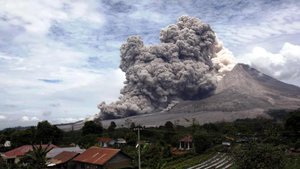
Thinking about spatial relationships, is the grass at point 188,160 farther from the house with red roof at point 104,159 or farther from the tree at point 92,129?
the tree at point 92,129

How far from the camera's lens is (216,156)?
68.5m

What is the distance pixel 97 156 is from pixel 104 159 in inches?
110

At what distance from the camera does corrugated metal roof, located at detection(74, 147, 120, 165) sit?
57.1 m

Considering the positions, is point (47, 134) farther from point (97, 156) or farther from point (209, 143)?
point (97, 156)

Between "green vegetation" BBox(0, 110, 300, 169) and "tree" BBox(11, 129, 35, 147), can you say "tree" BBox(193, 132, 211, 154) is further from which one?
"tree" BBox(11, 129, 35, 147)

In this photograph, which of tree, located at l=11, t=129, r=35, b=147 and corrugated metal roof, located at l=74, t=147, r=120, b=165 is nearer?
corrugated metal roof, located at l=74, t=147, r=120, b=165

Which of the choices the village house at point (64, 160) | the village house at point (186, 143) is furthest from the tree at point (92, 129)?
the village house at point (64, 160)

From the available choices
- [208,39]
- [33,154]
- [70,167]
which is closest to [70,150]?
[70,167]

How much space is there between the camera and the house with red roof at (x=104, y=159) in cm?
5681

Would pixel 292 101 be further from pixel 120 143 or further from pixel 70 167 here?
pixel 70 167

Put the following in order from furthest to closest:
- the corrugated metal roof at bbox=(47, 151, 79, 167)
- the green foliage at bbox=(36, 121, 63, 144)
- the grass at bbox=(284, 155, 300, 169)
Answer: the green foliage at bbox=(36, 121, 63, 144), the corrugated metal roof at bbox=(47, 151, 79, 167), the grass at bbox=(284, 155, 300, 169)

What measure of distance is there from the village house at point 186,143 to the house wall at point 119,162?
2804 centimetres

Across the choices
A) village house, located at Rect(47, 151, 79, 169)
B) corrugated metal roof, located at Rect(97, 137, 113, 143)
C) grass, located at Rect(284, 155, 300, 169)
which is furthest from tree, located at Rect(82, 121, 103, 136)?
grass, located at Rect(284, 155, 300, 169)

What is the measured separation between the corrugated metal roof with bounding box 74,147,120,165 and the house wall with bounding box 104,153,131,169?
661 millimetres
